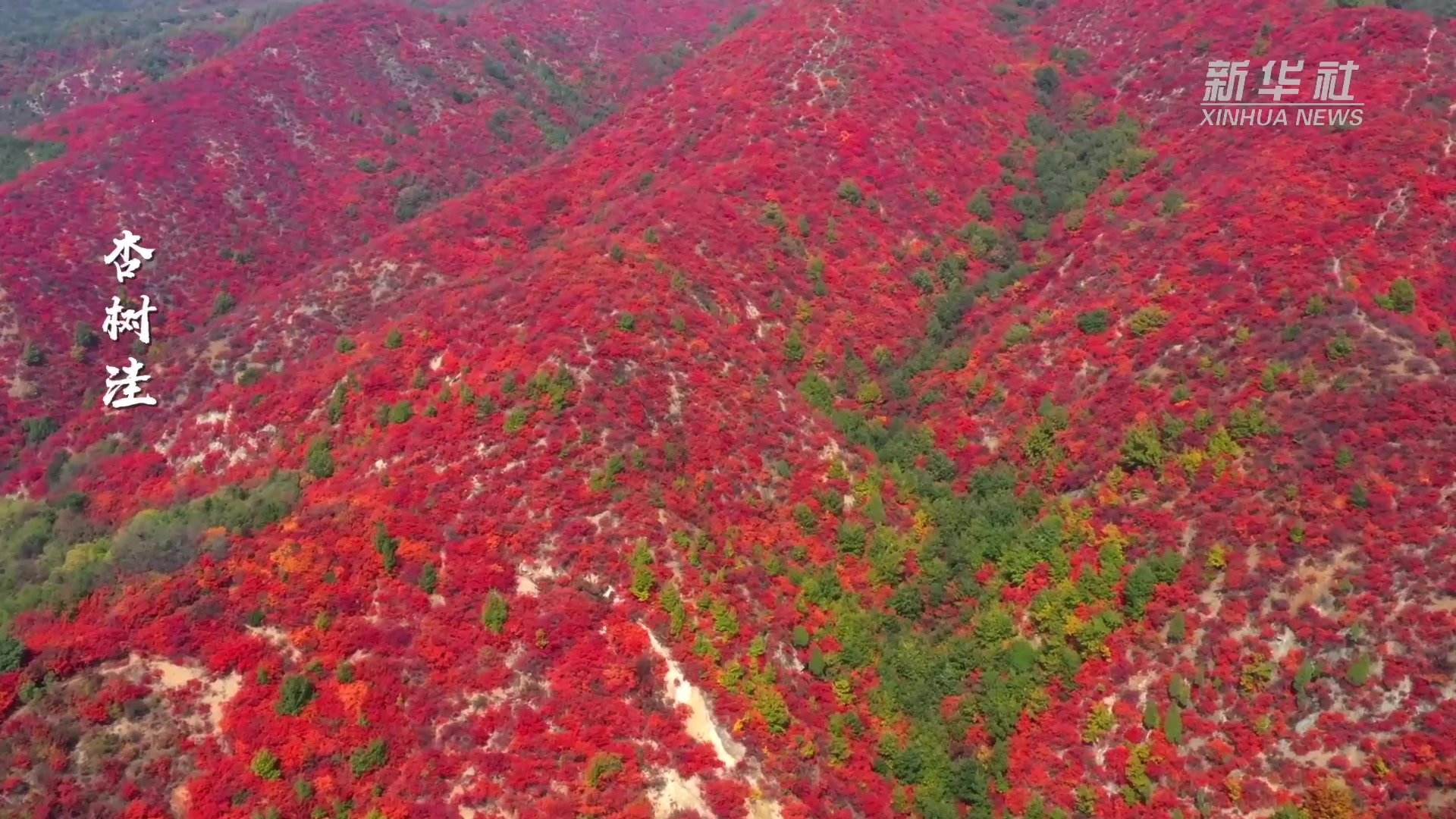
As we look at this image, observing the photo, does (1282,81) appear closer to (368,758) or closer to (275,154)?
(368,758)

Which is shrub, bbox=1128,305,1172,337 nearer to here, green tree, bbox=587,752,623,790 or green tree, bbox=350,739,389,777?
green tree, bbox=587,752,623,790

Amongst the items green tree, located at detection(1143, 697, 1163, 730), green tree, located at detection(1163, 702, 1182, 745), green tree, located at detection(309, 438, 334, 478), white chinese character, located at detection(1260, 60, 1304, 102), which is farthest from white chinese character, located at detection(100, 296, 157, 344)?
white chinese character, located at detection(1260, 60, 1304, 102)

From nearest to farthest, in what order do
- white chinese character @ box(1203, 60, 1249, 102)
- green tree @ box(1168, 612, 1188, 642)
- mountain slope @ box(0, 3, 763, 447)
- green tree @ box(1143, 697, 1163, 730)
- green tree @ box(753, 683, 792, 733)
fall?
1. green tree @ box(1143, 697, 1163, 730)
2. green tree @ box(753, 683, 792, 733)
3. green tree @ box(1168, 612, 1188, 642)
4. white chinese character @ box(1203, 60, 1249, 102)
5. mountain slope @ box(0, 3, 763, 447)

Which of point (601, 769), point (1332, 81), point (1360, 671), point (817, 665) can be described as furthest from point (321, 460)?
point (1332, 81)

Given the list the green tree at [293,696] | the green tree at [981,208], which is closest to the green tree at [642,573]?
the green tree at [293,696]

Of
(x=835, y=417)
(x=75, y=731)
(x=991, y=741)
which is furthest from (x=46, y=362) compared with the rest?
(x=991, y=741)

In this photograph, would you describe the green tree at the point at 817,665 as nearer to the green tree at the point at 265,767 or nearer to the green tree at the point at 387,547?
the green tree at the point at 387,547
